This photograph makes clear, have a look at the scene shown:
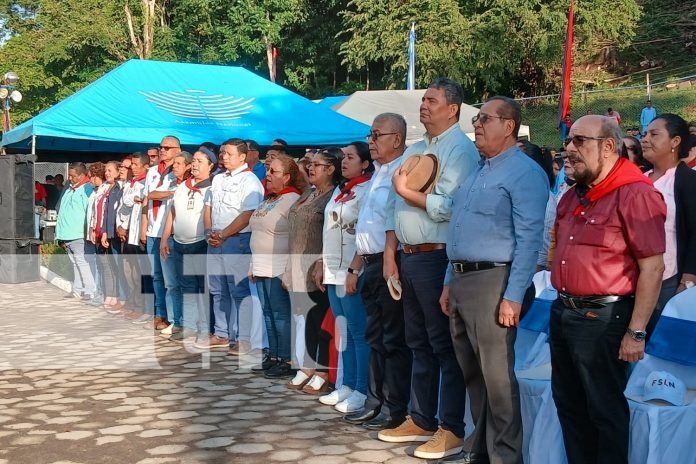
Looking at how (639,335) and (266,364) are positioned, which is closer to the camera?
(639,335)

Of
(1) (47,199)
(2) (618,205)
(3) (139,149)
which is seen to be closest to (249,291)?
(2) (618,205)

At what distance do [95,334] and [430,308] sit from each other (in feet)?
18.5

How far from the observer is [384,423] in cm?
566

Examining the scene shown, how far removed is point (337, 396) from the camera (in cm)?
623

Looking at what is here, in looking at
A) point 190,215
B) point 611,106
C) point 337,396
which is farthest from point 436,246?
point 611,106

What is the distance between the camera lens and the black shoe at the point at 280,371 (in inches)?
283

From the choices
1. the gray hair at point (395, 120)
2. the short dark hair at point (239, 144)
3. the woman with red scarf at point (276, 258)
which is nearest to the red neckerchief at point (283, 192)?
the woman with red scarf at point (276, 258)

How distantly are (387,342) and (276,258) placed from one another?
6.58 feet

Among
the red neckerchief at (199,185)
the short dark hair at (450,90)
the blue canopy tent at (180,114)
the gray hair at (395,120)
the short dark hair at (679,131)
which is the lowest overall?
the red neckerchief at (199,185)

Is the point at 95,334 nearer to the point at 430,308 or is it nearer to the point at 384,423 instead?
the point at 384,423

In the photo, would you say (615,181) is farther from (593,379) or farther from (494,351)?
(494,351)

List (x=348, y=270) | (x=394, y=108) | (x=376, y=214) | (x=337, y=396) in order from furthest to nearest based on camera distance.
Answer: (x=394, y=108) < (x=337, y=396) < (x=348, y=270) < (x=376, y=214)

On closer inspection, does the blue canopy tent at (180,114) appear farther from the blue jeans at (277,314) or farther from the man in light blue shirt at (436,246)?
the man in light blue shirt at (436,246)

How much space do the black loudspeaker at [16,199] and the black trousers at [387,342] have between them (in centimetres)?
A: 498
